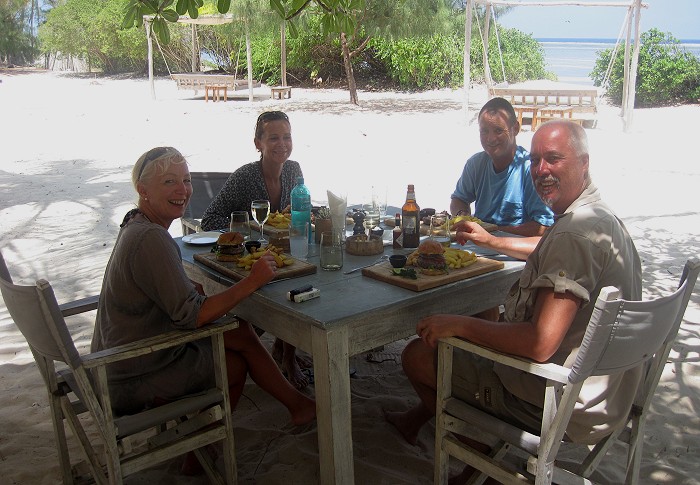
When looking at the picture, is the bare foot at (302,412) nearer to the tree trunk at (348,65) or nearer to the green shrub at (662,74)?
the tree trunk at (348,65)

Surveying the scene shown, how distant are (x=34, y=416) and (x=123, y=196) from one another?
18.0 feet

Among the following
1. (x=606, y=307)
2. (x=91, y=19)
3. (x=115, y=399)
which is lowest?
(x=115, y=399)

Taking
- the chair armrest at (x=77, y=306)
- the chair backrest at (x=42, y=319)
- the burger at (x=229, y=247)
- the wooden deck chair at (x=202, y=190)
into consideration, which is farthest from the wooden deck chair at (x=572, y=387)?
the wooden deck chair at (x=202, y=190)

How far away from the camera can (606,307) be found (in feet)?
5.87

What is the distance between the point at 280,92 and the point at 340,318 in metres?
18.6

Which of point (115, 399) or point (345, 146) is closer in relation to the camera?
point (115, 399)

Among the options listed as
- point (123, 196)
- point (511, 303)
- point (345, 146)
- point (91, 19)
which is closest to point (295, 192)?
point (511, 303)

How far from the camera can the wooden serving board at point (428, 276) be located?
99.0 inches

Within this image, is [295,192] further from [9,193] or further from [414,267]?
[9,193]

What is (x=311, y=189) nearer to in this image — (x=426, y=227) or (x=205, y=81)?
(x=426, y=227)

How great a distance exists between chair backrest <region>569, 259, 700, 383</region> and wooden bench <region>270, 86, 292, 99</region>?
61.2ft

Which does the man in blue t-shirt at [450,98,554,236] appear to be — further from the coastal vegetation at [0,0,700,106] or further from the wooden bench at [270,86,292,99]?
the wooden bench at [270,86,292,99]

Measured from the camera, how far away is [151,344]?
7.55 ft

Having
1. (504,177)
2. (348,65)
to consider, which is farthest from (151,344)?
(348,65)
